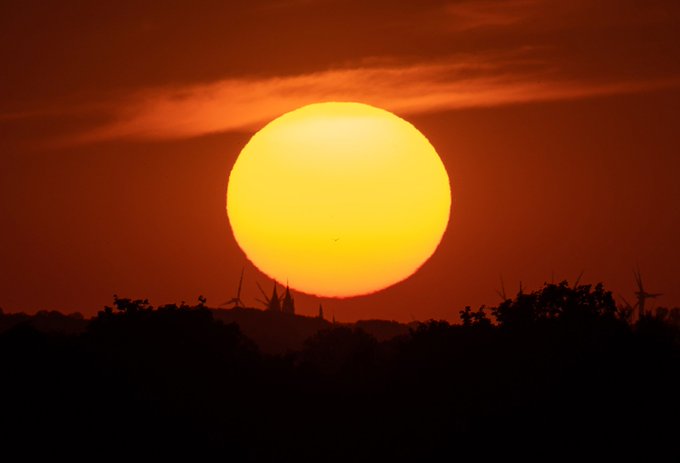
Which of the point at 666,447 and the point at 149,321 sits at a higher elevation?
the point at 149,321

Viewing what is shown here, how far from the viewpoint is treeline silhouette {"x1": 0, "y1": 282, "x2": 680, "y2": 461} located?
93.6 meters

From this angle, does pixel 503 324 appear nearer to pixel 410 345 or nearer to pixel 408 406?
pixel 410 345

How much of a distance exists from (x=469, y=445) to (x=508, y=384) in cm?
1064

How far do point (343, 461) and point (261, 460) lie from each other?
601 cm

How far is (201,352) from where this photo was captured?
119500 millimetres

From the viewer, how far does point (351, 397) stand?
113938mm

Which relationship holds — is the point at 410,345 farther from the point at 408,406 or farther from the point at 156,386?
the point at 156,386

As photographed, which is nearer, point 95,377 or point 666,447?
point 666,447

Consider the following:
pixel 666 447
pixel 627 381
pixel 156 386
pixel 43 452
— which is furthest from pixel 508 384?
pixel 43 452

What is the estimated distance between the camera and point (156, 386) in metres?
102

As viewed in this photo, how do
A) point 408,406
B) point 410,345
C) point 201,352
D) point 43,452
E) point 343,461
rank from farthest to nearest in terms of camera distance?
1. point 410,345
2. point 201,352
3. point 408,406
4. point 343,461
5. point 43,452

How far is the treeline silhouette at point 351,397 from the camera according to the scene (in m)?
93.6

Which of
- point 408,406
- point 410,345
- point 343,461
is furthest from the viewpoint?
point 410,345

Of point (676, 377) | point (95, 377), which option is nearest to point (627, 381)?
point (676, 377)
